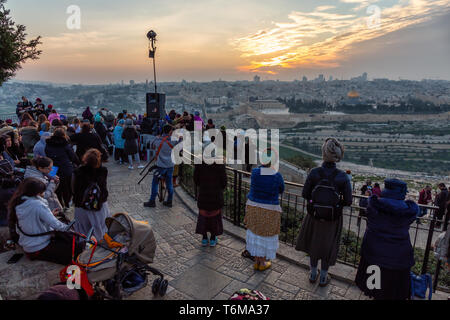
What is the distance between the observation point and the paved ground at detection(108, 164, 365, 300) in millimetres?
3375

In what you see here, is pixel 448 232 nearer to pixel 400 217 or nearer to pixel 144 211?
pixel 400 217

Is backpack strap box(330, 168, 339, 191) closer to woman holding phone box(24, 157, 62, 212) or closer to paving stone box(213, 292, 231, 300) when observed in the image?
paving stone box(213, 292, 231, 300)

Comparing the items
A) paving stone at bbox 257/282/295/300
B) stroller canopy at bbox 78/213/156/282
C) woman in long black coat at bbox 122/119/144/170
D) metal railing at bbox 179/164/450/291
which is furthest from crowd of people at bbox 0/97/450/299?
woman in long black coat at bbox 122/119/144/170

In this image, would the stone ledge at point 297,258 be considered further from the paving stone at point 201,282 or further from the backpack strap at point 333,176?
the backpack strap at point 333,176

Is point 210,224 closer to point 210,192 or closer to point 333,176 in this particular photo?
point 210,192

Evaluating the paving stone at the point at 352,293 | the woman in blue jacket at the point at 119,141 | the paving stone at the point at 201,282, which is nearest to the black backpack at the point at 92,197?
the paving stone at the point at 201,282

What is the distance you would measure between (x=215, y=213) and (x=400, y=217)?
239 centimetres

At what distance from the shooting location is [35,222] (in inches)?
122

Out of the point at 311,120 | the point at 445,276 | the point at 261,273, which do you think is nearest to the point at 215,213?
the point at 261,273

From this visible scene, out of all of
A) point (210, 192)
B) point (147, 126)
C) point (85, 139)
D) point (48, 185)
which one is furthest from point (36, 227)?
point (147, 126)

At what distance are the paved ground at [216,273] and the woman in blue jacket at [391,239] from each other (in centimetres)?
62

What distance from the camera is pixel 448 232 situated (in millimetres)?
2740

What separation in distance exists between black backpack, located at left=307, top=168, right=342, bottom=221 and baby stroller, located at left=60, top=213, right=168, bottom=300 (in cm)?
189

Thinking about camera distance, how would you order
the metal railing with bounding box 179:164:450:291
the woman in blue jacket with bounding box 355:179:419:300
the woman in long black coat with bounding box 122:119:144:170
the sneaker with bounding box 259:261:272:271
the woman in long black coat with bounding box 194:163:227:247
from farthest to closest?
the woman in long black coat with bounding box 122:119:144:170 < the metal railing with bounding box 179:164:450:291 < the woman in long black coat with bounding box 194:163:227:247 < the sneaker with bounding box 259:261:272:271 < the woman in blue jacket with bounding box 355:179:419:300
